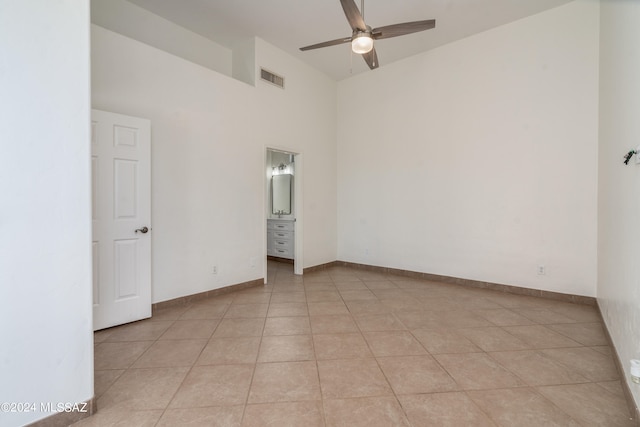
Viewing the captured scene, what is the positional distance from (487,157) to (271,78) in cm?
354

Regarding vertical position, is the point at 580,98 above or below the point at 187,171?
above

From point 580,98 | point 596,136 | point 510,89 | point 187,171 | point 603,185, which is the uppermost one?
point 510,89

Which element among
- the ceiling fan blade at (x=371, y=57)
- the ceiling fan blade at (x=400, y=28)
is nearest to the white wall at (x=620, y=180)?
the ceiling fan blade at (x=400, y=28)

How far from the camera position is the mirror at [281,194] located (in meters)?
6.44

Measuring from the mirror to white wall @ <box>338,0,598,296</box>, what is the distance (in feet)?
4.88

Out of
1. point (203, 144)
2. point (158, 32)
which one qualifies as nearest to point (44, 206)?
point (203, 144)

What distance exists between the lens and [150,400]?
1796 millimetres

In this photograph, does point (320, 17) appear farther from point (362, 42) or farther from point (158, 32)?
point (158, 32)

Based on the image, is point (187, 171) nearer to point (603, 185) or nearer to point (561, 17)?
point (603, 185)

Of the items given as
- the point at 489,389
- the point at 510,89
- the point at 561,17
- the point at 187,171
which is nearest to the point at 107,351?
the point at 187,171

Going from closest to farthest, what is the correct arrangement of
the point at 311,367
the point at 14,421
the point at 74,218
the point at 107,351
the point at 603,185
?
the point at 14,421 → the point at 74,218 → the point at 311,367 → the point at 107,351 → the point at 603,185

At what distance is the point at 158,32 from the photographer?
3908 mm

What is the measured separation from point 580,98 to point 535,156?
31.1 inches

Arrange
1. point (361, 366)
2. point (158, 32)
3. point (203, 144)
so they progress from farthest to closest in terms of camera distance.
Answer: point (158, 32), point (203, 144), point (361, 366)
